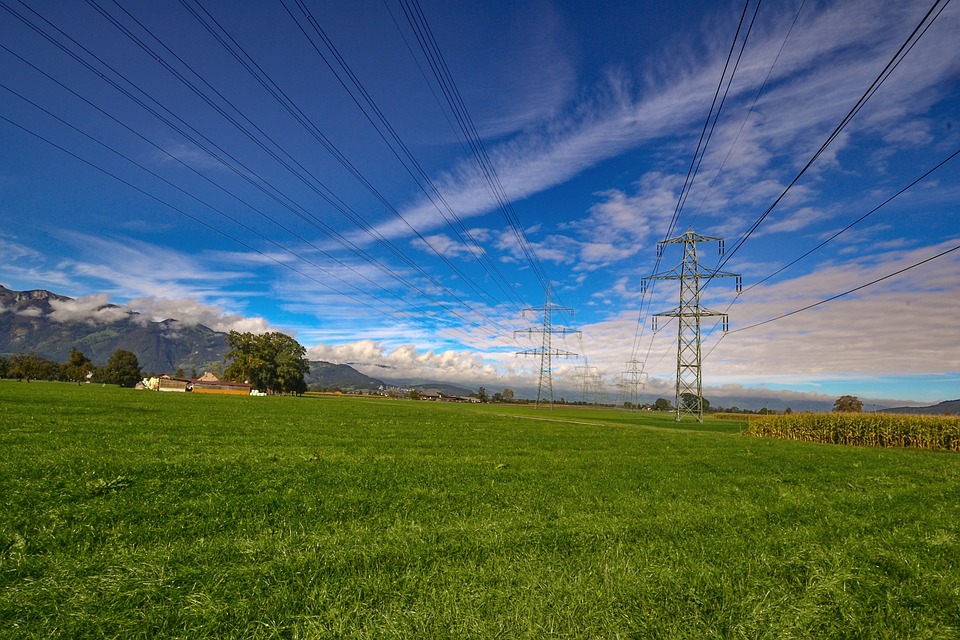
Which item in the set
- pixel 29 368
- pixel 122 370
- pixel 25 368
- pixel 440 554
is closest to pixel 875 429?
pixel 440 554

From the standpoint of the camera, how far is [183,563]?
17.8ft

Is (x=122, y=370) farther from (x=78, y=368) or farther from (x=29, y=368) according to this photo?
(x=29, y=368)

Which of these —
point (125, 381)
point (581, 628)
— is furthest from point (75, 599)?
point (125, 381)

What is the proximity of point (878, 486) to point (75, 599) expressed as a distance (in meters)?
19.3

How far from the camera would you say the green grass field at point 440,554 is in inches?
172

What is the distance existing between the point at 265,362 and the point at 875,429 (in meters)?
138

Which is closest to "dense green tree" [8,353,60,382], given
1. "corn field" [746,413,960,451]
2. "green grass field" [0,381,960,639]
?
"green grass field" [0,381,960,639]

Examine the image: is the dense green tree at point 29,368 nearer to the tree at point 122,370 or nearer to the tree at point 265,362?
the tree at point 122,370

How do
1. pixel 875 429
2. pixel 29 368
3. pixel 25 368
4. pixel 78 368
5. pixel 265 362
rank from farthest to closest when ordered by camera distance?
pixel 78 368 < pixel 29 368 < pixel 25 368 < pixel 265 362 < pixel 875 429

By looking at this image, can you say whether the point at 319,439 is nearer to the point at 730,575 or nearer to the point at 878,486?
the point at 730,575

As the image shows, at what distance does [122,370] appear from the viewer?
167000 millimetres

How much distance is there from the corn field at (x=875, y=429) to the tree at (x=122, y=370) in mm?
202147

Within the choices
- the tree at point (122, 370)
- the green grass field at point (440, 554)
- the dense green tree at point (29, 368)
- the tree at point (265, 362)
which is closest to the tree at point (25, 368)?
the dense green tree at point (29, 368)

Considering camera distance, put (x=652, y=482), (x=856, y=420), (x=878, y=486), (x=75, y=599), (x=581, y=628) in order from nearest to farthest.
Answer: (x=581, y=628) → (x=75, y=599) → (x=652, y=482) → (x=878, y=486) → (x=856, y=420)
